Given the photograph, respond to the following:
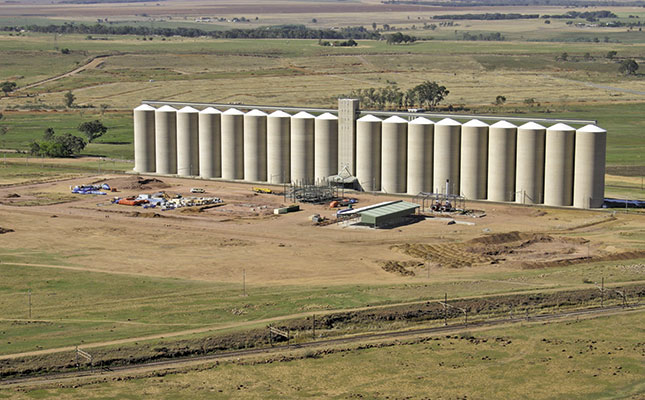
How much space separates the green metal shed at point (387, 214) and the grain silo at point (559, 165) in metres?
14.7

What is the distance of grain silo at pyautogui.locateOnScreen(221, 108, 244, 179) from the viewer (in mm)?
127688

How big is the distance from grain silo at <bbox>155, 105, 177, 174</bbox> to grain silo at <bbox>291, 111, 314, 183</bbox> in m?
18.8

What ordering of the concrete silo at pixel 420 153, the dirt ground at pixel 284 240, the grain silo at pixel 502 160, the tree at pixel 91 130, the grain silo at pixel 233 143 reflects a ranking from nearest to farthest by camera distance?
1. the dirt ground at pixel 284 240
2. the grain silo at pixel 502 160
3. the concrete silo at pixel 420 153
4. the grain silo at pixel 233 143
5. the tree at pixel 91 130

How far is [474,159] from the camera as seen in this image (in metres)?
112

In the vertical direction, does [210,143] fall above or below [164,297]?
above

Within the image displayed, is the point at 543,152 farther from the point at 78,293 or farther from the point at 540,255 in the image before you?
the point at 78,293

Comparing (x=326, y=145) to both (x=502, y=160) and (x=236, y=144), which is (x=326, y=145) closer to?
(x=236, y=144)

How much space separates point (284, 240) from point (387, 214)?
12.0 meters

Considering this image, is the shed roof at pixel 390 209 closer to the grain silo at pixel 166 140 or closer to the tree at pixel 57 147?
the grain silo at pixel 166 140

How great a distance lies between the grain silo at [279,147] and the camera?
12400cm

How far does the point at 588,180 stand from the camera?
10606cm

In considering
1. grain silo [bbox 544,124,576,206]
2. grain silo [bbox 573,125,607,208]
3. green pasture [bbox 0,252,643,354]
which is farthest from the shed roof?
green pasture [bbox 0,252,643,354]

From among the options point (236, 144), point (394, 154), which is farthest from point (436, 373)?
point (236, 144)

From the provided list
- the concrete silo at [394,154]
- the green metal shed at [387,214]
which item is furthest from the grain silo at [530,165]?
the concrete silo at [394,154]
